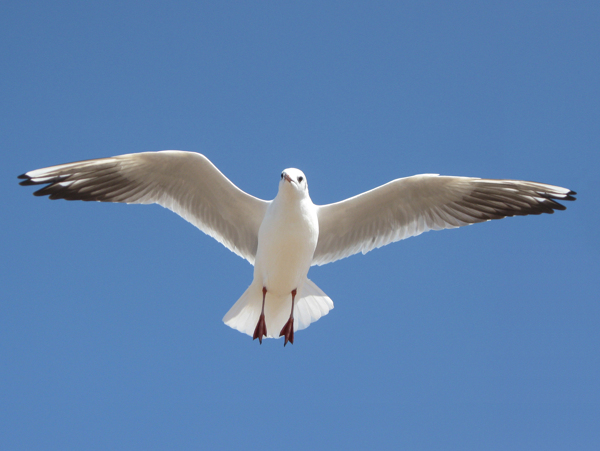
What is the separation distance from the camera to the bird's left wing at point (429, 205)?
5613 millimetres

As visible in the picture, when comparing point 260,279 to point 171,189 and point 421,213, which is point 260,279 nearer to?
point 171,189

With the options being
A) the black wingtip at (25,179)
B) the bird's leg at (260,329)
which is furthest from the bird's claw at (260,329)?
the black wingtip at (25,179)

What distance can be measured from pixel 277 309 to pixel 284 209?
123cm

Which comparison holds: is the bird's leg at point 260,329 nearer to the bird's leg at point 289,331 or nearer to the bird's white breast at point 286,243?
the bird's leg at point 289,331

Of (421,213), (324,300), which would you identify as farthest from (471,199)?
(324,300)

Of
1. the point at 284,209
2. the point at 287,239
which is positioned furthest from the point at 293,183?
the point at 287,239

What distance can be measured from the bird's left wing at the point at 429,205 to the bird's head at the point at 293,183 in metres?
0.75

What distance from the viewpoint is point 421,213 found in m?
5.89

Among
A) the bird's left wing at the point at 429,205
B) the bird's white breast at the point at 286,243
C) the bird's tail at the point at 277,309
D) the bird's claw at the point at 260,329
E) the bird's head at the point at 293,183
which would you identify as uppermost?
the bird's left wing at the point at 429,205

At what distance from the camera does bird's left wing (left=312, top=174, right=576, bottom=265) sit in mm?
5613

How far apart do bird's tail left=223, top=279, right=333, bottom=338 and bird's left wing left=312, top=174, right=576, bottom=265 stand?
775mm

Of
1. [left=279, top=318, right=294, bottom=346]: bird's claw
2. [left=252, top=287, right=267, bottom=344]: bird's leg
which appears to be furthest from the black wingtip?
[left=279, top=318, right=294, bottom=346]: bird's claw

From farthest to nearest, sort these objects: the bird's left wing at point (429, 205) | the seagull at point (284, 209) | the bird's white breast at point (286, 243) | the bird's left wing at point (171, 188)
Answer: the bird's left wing at point (429, 205) → the bird's left wing at point (171, 188) → the seagull at point (284, 209) → the bird's white breast at point (286, 243)

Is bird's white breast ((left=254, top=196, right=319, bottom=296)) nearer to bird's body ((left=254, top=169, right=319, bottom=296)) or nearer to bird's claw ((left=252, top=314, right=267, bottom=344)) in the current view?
bird's body ((left=254, top=169, right=319, bottom=296))
